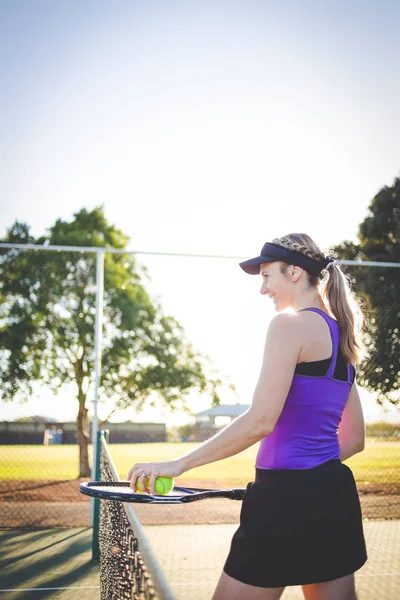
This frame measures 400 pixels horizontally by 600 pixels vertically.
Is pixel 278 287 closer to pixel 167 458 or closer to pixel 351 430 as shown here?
pixel 351 430

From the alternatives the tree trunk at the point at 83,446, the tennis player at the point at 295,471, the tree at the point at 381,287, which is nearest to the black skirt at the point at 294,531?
the tennis player at the point at 295,471

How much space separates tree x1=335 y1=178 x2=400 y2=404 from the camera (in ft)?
27.7

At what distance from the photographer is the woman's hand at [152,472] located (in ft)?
4.99

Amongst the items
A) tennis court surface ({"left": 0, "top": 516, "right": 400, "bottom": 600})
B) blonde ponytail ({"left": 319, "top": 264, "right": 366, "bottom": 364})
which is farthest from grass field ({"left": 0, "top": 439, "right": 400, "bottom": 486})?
blonde ponytail ({"left": 319, "top": 264, "right": 366, "bottom": 364})

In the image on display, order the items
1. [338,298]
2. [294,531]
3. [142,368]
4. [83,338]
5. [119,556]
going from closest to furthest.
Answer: [294,531], [338,298], [119,556], [142,368], [83,338]

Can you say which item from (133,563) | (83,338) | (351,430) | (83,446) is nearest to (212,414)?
(83,446)

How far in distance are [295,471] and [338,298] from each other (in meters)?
0.52

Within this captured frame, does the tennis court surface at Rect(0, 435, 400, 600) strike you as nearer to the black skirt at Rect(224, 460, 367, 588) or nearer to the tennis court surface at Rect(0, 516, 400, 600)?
the tennis court surface at Rect(0, 516, 400, 600)

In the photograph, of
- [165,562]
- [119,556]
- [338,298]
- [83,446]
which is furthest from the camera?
[83,446]

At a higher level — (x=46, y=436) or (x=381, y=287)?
(x=381, y=287)

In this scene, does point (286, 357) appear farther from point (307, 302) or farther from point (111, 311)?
point (111, 311)

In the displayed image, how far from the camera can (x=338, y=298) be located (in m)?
1.79

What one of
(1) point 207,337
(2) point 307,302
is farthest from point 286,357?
(1) point 207,337

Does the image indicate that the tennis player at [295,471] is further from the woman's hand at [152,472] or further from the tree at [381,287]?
the tree at [381,287]
